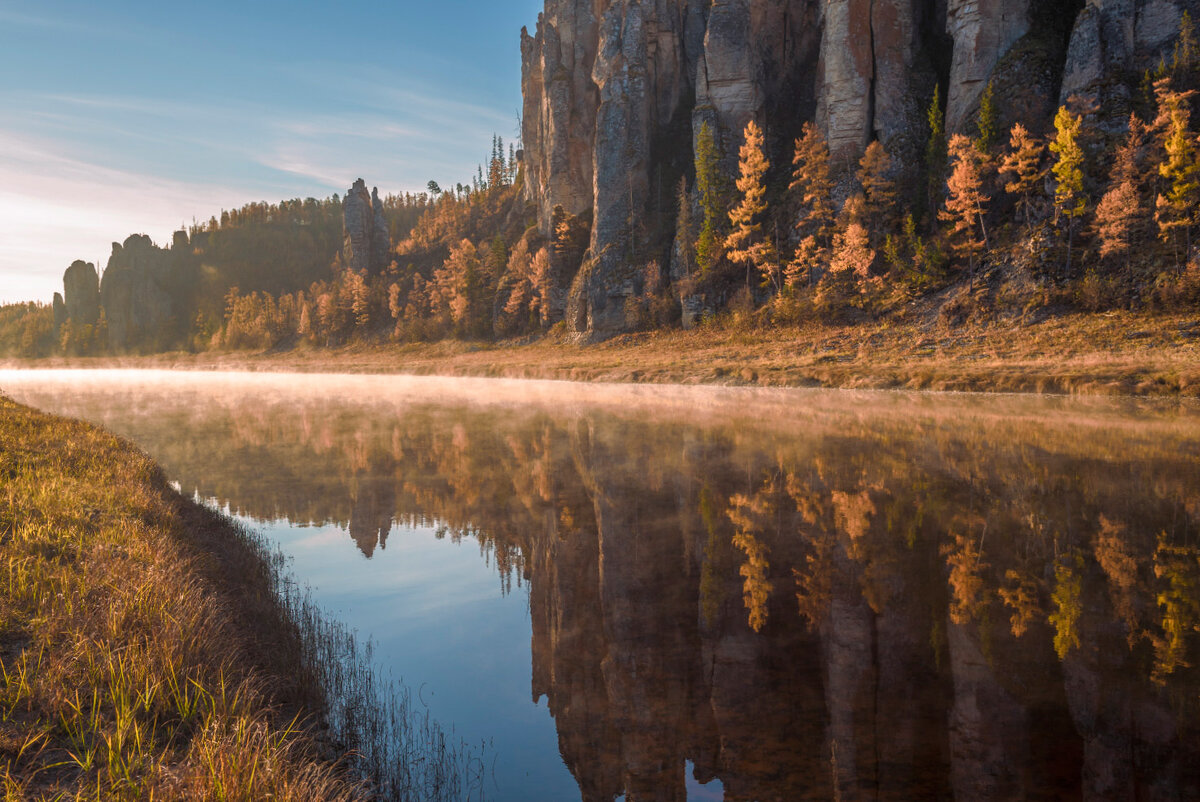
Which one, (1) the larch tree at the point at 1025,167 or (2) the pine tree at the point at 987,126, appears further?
(2) the pine tree at the point at 987,126

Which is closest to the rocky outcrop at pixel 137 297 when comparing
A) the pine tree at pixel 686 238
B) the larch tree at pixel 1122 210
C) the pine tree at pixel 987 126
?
the pine tree at pixel 686 238

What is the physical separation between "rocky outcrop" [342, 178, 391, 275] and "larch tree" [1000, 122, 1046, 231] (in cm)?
10603

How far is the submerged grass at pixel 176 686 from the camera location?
3691mm

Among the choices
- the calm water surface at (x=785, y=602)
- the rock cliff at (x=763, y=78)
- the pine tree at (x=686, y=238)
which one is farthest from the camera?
the pine tree at (x=686, y=238)

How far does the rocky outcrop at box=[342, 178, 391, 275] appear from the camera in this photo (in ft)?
413

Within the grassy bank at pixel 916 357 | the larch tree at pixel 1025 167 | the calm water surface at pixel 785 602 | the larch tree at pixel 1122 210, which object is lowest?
the calm water surface at pixel 785 602

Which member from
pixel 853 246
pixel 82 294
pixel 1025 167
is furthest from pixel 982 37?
pixel 82 294

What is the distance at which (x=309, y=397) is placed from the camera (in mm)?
42625

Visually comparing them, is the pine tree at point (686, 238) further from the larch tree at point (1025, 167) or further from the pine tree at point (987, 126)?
the larch tree at point (1025, 167)

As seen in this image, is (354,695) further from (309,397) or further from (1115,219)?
(1115,219)

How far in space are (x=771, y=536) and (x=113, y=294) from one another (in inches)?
8398

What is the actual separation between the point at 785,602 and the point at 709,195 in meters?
63.8

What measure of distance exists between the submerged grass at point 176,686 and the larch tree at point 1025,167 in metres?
53.3

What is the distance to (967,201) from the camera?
157 feet
